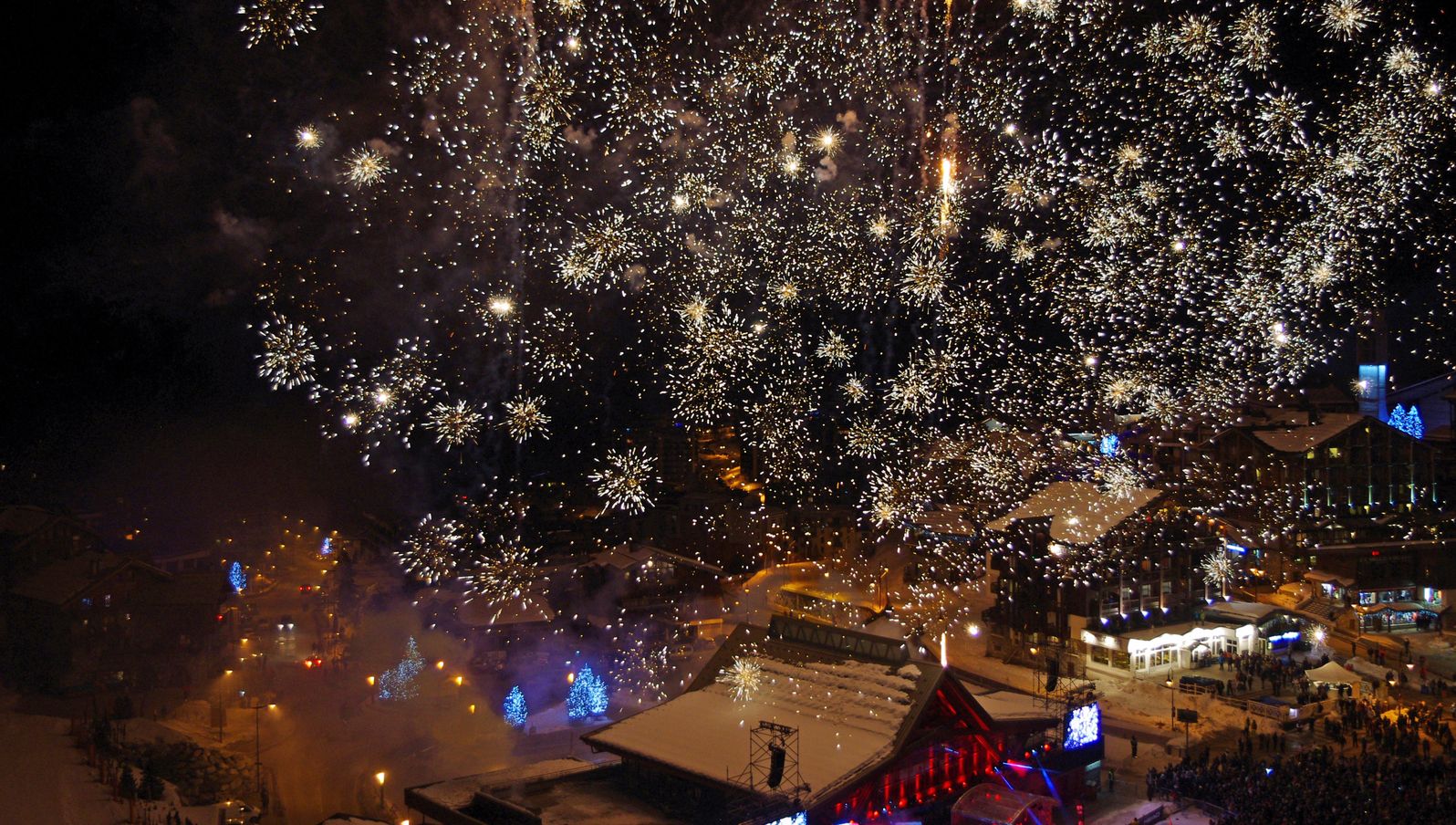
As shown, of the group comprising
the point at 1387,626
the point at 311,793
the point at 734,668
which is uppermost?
the point at 1387,626

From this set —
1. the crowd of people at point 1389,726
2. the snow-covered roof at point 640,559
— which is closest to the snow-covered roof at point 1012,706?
the crowd of people at point 1389,726

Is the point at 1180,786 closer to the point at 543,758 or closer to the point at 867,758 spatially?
the point at 867,758

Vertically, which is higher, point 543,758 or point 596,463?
point 596,463

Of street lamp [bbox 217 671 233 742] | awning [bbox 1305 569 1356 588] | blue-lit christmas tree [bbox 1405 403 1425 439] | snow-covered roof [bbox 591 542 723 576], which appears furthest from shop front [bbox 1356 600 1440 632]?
street lamp [bbox 217 671 233 742]

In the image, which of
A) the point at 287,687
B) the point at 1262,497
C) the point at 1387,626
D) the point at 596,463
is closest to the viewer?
the point at 287,687

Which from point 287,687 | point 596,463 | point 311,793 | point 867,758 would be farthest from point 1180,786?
point 596,463

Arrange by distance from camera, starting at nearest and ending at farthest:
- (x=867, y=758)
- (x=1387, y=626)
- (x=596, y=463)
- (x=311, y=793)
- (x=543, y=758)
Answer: (x=867, y=758), (x=311, y=793), (x=543, y=758), (x=1387, y=626), (x=596, y=463)

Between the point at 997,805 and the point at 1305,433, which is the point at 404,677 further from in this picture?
the point at 1305,433
